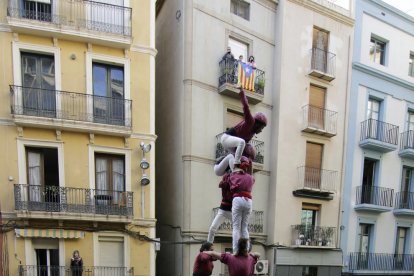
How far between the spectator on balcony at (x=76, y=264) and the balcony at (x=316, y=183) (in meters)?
8.68

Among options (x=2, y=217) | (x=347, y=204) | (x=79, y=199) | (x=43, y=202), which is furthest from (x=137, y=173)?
(x=347, y=204)

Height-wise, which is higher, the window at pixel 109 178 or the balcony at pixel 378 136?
the balcony at pixel 378 136

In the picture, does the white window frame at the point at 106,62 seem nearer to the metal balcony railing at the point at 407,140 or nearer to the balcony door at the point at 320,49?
the balcony door at the point at 320,49

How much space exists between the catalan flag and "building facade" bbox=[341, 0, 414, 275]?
5.59 metres

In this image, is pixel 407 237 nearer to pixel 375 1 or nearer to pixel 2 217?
pixel 375 1

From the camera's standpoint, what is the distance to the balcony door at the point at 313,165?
1469cm

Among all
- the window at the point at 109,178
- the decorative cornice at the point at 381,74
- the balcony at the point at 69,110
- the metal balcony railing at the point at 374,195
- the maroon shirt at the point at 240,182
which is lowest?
the maroon shirt at the point at 240,182

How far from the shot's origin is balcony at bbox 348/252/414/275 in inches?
611

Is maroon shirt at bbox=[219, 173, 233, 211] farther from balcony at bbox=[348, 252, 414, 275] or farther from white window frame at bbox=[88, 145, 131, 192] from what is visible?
balcony at bbox=[348, 252, 414, 275]

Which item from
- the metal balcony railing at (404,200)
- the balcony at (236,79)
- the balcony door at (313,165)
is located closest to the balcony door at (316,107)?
the balcony door at (313,165)

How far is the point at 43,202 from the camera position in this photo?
10.4 metres

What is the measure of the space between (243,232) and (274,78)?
36.6ft

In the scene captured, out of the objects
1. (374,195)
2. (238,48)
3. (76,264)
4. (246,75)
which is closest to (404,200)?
(374,195)

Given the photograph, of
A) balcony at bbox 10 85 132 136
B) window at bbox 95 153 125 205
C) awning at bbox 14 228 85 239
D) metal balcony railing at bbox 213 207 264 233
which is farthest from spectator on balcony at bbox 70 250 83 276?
metal balcony railing at bbox 213 207 264 233
